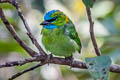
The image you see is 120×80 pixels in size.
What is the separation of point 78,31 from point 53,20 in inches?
30.0

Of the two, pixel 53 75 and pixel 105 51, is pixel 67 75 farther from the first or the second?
pixel 105 51

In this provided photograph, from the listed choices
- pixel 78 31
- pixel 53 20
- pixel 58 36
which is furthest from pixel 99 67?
pixel 78 31

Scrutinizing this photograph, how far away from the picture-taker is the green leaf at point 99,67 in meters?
1.45

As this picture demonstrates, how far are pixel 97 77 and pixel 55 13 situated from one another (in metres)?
1.47

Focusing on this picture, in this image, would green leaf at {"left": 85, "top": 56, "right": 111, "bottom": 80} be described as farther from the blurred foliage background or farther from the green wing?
the blurred foliage background

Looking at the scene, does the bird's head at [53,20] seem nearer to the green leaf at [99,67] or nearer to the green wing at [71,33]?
the green wing at [71,33]

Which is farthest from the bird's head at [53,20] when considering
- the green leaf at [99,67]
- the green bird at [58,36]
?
the green leaf at [99,67]

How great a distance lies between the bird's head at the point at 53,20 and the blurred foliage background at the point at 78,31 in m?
0.35

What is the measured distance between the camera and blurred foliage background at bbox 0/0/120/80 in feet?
10.2

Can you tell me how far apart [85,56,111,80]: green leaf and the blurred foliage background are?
1359 mm

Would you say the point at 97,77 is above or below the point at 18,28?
below

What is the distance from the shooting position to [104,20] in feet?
11.4

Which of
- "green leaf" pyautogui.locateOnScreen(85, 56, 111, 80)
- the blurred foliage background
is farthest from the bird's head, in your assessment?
"green leaf" pyautogui.locateOnScreen(85, 56, 111, 80)

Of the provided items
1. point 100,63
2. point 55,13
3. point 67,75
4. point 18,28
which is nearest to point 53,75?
point 67,75
